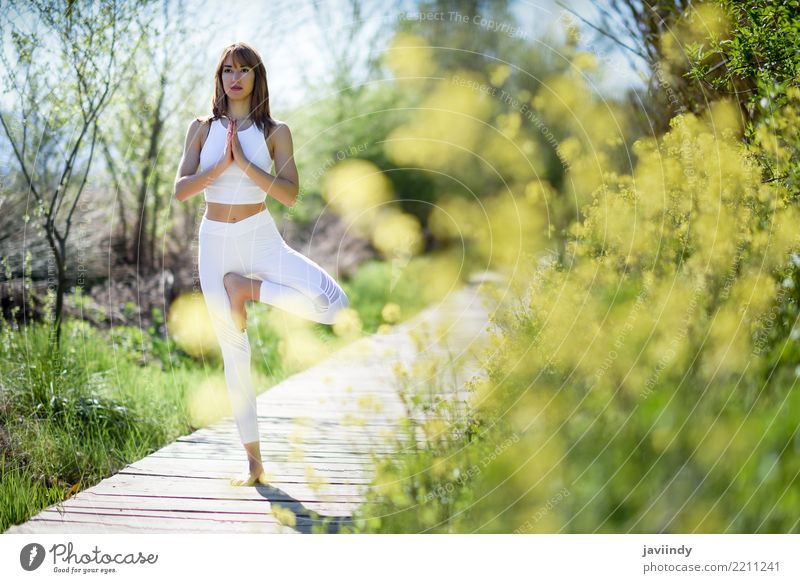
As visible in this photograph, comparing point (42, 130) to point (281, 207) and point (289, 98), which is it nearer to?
point (289, 98)

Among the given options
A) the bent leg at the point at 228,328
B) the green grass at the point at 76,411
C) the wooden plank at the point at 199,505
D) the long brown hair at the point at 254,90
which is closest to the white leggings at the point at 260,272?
the bent leg at the point at 228,328

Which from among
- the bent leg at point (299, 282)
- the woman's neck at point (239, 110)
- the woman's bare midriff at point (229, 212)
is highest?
the woman's neck at point (239, 110)

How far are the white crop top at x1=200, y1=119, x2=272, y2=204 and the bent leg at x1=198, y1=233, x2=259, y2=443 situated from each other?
14 centimetres

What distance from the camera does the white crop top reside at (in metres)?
2.50

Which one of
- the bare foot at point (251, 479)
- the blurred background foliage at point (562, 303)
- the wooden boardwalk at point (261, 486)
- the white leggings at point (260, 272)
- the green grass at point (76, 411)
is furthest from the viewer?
the green grass at point (76, 411)

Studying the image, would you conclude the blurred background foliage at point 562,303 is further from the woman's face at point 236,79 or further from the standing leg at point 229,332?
the woman's face at point 236,79

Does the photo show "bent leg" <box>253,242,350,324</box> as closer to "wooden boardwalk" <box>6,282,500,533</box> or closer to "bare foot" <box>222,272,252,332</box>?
"bare foot" <box>222,272,252,332</box>

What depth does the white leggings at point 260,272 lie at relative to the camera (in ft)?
8.27

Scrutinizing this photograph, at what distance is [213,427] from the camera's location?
10.9ft

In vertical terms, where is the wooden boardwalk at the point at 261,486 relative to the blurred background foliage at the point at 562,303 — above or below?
below

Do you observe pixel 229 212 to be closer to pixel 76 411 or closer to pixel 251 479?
pixel 251 479

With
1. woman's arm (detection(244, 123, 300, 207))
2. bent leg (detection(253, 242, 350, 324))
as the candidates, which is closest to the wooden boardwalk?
bent leg (detection(253, 242, 350, 324))

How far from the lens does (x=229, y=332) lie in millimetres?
2576

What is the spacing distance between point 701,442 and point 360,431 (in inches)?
75.1
